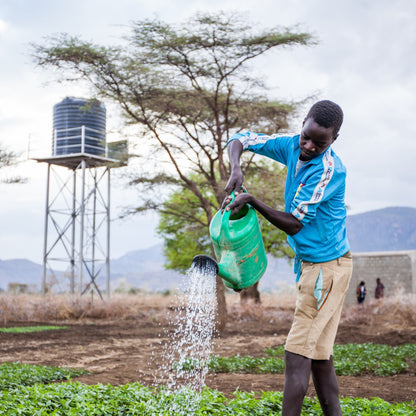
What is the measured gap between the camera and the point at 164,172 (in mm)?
18047

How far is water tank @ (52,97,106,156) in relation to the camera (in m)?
19.9

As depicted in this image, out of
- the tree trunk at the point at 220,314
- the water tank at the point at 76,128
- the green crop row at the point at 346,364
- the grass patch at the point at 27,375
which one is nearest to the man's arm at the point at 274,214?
the grass patch at the point at 27,375

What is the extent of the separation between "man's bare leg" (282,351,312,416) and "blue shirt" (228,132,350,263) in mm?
572

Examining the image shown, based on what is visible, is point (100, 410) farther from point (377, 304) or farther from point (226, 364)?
point (377, 304)

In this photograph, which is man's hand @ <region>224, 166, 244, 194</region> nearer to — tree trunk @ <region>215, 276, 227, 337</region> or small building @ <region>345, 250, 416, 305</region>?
tree trunk @ <region>215, 276, 227, 337</region>

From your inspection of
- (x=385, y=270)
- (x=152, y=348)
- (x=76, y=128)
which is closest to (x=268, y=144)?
(x=152, y=348)

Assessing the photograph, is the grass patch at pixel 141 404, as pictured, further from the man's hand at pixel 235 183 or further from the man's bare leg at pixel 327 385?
the man's hand at pixel 235 183

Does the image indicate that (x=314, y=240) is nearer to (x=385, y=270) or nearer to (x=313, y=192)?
(x=313, y=192)

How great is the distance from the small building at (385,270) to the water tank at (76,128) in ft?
37.7

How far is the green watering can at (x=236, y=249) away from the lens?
3197 mm

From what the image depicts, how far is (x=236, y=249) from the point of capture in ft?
10.6

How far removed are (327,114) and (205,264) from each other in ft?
3.60

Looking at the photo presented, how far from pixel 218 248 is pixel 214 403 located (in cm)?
147

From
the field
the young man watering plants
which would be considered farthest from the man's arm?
the field
